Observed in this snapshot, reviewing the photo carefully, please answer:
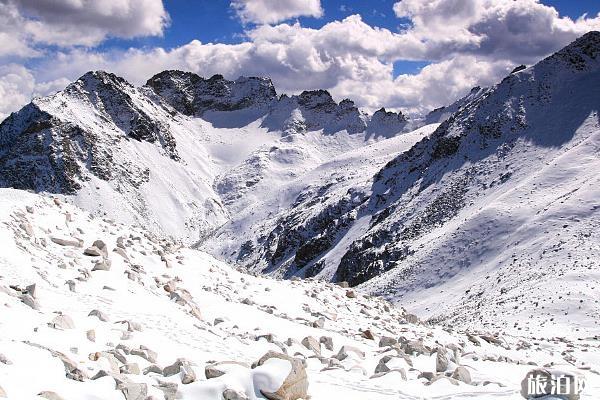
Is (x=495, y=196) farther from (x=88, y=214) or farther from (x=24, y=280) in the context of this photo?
(x=24, y=280)

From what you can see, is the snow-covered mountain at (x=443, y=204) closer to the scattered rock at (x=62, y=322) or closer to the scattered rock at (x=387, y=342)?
the scattered rock at (x=387, y=342)

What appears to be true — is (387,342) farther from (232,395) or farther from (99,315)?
(232,395)

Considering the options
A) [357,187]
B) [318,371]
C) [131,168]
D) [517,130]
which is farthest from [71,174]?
[318,371]

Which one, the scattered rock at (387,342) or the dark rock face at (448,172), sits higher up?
the dark rock face at (448,172)

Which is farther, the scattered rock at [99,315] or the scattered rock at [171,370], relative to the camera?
the scattered rock at [99,315]

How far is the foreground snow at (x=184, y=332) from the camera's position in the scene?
939 centimetres

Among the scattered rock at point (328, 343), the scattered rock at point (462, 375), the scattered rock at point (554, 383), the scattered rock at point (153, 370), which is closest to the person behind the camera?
the scattered rock at point (554, 383)

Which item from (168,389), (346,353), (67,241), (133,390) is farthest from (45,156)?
(133,390)

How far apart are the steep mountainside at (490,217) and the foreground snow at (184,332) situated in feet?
51.2

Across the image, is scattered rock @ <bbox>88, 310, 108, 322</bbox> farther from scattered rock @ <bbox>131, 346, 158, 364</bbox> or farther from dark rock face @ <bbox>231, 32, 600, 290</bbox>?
dark rock face @ <bbox>231, 32, 600, 290</bbox>

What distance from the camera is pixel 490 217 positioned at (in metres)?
65.5

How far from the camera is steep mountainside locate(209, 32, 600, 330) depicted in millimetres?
44312

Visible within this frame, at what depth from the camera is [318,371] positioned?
1223 cm

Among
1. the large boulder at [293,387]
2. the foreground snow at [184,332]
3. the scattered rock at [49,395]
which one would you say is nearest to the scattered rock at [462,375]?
the foreground snow at [184,332]
